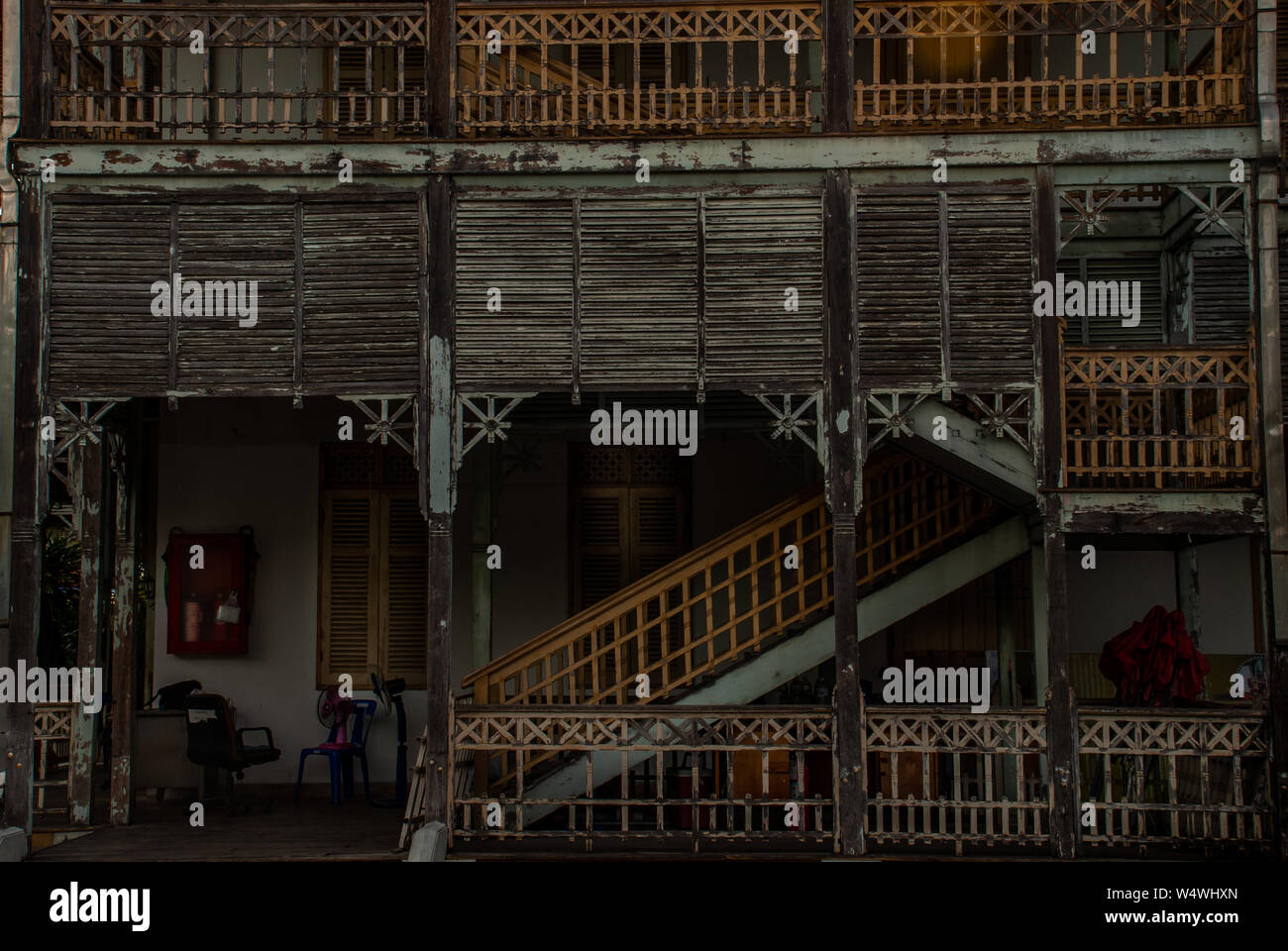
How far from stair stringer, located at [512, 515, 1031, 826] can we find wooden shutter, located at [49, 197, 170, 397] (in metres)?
4.79

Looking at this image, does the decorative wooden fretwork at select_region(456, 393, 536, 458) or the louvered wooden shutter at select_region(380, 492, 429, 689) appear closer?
the decorative wooden fretwork at select_region(456, 393, 536, 458)

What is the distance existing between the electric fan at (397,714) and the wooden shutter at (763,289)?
522cm

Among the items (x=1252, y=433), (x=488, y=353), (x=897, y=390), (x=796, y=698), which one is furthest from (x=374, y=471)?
(x=1252, y=433)

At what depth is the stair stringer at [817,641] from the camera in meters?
11.0

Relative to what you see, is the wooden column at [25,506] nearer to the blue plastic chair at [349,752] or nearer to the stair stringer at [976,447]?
the blue plastic chair at [349,752]

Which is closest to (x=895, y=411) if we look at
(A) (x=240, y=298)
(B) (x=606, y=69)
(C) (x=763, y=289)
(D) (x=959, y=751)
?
(C) (x=763, y=289)

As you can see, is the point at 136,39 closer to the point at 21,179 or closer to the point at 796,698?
the point at 21,179

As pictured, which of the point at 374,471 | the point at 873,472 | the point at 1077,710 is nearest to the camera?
the point at 1077,710

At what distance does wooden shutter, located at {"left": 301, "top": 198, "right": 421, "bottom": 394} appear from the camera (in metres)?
10.7

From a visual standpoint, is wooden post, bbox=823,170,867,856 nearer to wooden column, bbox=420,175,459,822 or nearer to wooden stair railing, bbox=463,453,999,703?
wooden stair railing, bbox=463,453,999,703

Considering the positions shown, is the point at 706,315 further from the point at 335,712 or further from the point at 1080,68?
the point at 335,712

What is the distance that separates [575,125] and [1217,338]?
6.48 meters

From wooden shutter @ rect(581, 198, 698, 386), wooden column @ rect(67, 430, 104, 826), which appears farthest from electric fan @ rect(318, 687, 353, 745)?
wooden shutter @ rect(581, 198, 698, 386)

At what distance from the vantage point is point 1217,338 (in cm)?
1227
